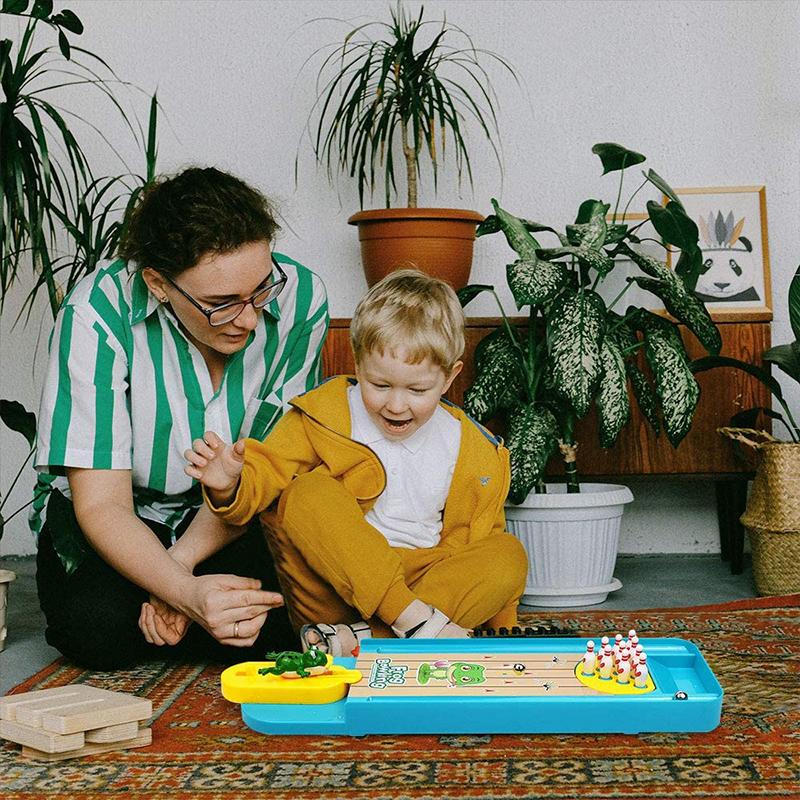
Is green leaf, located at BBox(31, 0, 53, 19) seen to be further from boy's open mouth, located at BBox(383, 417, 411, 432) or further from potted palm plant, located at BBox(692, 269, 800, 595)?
potted palm plant, located at BBox(692, 269, 800, 595)

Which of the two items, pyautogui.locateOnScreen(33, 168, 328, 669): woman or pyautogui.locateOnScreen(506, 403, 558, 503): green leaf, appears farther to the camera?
pyautogui.locateOnScreen(506, 403, 558, 503): green leaf

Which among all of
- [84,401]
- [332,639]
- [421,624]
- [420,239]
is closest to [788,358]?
[420,239]

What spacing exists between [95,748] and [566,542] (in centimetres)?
135

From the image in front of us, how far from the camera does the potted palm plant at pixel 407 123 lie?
2.68 m

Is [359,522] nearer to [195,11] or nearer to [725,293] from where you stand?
[725,293]

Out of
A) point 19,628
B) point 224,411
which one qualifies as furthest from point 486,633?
point 19,628

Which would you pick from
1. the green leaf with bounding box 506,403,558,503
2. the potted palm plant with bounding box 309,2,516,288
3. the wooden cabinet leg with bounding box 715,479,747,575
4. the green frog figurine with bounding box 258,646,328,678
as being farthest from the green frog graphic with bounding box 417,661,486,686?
the wooden cabinet leg with bounding box 715,479,747,575

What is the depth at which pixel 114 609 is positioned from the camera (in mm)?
1799

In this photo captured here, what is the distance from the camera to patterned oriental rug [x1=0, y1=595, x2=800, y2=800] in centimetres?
124

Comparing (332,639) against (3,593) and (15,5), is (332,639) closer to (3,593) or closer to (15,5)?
(3,593)

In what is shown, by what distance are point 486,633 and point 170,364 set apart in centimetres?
71

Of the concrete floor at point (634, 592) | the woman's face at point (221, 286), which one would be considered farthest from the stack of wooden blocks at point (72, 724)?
the woman's face at point (221, 286)

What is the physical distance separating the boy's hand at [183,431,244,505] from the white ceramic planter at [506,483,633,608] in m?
0.92

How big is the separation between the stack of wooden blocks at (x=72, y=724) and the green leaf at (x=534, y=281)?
124 centimetres
